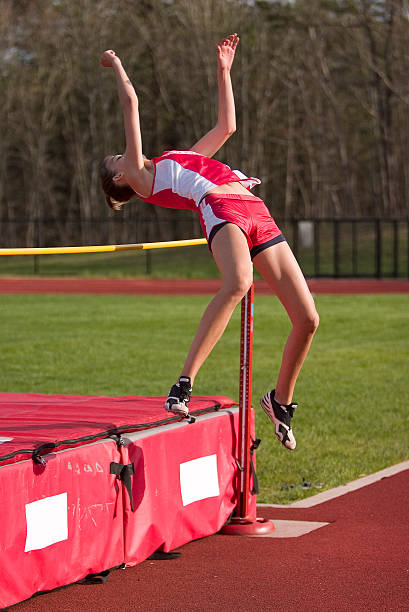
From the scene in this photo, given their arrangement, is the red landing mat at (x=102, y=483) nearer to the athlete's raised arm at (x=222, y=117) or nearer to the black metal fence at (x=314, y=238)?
the athlete's raised arm at (x=222, y=117)

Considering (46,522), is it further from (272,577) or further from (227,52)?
(227,52)

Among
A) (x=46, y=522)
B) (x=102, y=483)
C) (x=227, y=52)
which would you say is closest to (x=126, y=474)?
(x=102, y=483)

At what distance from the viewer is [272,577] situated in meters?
4.53

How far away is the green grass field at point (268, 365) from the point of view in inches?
316

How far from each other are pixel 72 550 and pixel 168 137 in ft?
168

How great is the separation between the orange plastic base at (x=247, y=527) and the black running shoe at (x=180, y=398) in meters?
1.06

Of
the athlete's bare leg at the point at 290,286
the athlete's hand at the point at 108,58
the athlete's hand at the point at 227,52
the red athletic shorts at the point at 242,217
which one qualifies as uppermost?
the athlete's hand at the point at 227,52

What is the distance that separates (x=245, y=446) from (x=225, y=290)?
1.20 meters

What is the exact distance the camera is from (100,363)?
13.4m

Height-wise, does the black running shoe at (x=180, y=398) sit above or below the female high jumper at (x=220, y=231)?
below

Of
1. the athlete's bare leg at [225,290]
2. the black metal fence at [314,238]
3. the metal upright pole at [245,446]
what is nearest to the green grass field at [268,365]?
the metal upright pole at [245,446]

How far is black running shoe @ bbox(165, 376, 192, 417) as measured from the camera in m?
4.51

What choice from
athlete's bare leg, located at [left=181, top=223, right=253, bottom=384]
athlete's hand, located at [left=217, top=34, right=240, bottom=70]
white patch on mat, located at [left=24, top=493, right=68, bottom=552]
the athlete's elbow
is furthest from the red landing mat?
athlete's hand, located at [left=217, top=34, right=240, bottom=70]

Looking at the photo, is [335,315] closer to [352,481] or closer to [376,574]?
[352,481]
